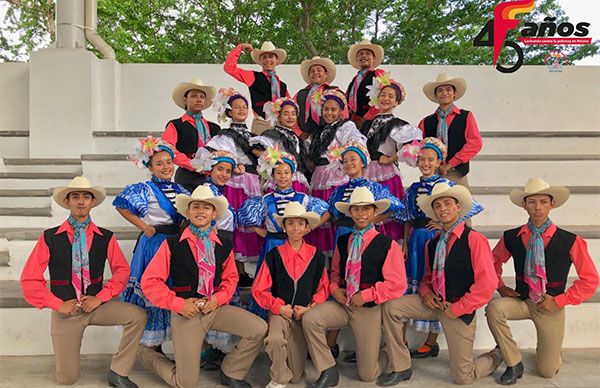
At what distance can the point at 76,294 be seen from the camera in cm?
354

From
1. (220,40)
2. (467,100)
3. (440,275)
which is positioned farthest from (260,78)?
(220,40)

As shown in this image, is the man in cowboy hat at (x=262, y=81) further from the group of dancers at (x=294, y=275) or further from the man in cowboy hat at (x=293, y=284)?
the man in cowboy hat at (x=293, y=284)

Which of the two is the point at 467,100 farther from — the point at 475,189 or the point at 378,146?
the point at 378,146

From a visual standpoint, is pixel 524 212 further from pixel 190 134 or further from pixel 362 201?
pixel 190 134

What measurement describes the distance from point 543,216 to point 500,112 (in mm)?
4844

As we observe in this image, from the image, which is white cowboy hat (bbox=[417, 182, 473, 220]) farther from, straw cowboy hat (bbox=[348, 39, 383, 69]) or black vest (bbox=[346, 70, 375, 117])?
straw cowboy hat (bbox=[348, 39, 383, 69])

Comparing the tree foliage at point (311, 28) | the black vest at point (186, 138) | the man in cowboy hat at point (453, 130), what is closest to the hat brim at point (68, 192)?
the black vest at point (186, 138)

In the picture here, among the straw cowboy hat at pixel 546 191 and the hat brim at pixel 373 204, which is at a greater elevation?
the straw cowboy hat at pixel 546 191

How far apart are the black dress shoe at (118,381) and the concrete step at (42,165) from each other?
3.75 metres

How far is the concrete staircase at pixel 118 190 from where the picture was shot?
13.6ft

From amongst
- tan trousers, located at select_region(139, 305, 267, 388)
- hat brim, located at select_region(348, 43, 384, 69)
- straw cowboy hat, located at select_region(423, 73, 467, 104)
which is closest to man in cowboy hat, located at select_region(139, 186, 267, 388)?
tan trousers, located at select_region(139, 305, 267, 388)

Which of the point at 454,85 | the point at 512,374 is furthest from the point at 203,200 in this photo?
the point at 454,85

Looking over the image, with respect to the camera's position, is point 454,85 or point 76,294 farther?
point 454,85

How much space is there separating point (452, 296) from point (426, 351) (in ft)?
2.26
